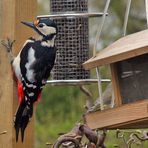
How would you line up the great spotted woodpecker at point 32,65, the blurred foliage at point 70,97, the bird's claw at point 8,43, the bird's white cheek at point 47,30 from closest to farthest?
1. the bird's claw at point 8,43
2. the great spotted woodpecker at point 32,65
3. the bird's white cheek at point 47,30
4. the blurred foliage at point 70,97

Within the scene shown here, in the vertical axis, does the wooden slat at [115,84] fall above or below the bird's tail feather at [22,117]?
above

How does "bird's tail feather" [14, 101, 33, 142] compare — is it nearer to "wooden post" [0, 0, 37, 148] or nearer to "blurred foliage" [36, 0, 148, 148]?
"wooden post" [0, 0, 37, 148]

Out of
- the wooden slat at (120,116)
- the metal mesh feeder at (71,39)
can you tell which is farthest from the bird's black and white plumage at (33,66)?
the wooden slat at (120,116)

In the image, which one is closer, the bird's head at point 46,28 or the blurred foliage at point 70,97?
the bird's head at point 46,28

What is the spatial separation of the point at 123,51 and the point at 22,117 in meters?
0.84

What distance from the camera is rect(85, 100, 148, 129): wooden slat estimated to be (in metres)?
3.85

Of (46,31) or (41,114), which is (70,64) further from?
(41,114)

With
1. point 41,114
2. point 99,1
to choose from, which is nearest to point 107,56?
point 41,114

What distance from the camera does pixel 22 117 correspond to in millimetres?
4473

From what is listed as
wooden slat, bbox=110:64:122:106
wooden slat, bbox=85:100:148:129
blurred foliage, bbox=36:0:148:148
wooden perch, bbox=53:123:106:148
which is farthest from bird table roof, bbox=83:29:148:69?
blurred foliage, bbox=36:0:148:148

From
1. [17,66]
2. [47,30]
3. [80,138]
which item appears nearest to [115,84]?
[80,138]

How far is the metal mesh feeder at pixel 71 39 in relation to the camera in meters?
5.28

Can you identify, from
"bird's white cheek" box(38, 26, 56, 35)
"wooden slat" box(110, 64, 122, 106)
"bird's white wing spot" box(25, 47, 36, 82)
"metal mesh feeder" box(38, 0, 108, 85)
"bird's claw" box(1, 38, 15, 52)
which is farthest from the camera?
"metal mesh feeder" box(38, 0, 108, 85)

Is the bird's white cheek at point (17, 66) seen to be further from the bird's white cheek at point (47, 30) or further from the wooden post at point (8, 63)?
the bird's white cheek at point (47, 30)
